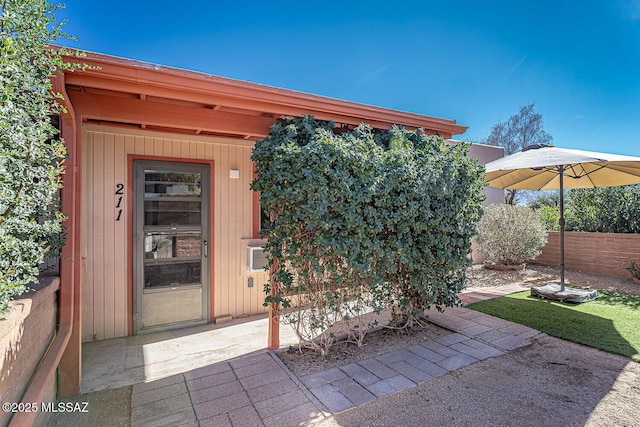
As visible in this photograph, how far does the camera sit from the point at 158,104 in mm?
2953

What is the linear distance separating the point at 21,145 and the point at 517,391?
3.78m

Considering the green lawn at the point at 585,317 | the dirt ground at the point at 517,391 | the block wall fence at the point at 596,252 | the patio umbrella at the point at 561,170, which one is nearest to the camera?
the dirt ground at the point at 517,391

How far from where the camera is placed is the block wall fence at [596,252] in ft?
21.4

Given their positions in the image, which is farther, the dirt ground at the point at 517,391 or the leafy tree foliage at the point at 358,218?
the leafy tree foliage at the point at 358,218

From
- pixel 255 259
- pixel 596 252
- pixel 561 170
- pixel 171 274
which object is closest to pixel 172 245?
pixel 171 274

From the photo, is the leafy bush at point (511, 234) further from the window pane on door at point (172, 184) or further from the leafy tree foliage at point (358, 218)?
the window pane on door at point (172, 184)

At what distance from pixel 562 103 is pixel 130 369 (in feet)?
67.1

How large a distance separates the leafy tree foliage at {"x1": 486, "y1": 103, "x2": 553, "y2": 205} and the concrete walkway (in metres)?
15.2

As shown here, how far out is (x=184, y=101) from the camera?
2998mm

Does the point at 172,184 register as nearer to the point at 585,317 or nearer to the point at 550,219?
the point at 585,317

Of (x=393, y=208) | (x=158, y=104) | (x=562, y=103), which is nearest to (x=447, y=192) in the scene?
(x=393, y=208)

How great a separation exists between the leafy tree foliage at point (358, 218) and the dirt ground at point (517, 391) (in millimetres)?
662

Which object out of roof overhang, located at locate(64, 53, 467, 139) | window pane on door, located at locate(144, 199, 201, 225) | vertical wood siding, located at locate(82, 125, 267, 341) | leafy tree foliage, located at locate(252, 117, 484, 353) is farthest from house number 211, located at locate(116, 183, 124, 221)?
leafy tree foliage, located at locate(252, 117, 484, 353)

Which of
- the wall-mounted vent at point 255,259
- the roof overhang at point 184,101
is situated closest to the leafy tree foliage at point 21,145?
the roof overhang at point 184,101
